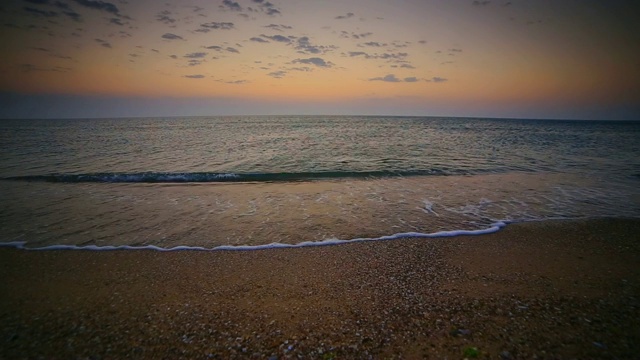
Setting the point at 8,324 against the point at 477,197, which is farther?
the point at 477,197

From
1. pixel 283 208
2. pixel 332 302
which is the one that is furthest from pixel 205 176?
pixel 332 302

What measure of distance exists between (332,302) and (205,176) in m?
13.5

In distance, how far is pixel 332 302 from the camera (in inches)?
177

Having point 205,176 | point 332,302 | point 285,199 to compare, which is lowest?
point 332,302

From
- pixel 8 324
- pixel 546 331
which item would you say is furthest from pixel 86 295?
pixel 546 331

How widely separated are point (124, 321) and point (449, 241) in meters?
7.29

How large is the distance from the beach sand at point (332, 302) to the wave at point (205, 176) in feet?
28.8

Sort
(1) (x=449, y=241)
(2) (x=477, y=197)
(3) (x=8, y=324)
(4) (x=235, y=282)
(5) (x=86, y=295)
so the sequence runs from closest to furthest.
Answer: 1. (3) (x=8, y=324)
2. (5) (x=86, y=295)
3. (4) (x=235, y=282)
4. (1) (x=449, y=241)
5. (2) (x=477, y=197)

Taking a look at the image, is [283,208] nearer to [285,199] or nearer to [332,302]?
[285,199]

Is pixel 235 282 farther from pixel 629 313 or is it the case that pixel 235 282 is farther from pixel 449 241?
pixel 629 313

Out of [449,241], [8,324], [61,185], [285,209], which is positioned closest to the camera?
[8,324]

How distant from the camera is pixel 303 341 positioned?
3641mm

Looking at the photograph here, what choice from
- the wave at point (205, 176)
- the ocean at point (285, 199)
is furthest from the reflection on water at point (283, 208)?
the wave at point (205, 176)

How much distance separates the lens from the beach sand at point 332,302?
354 centimetres
